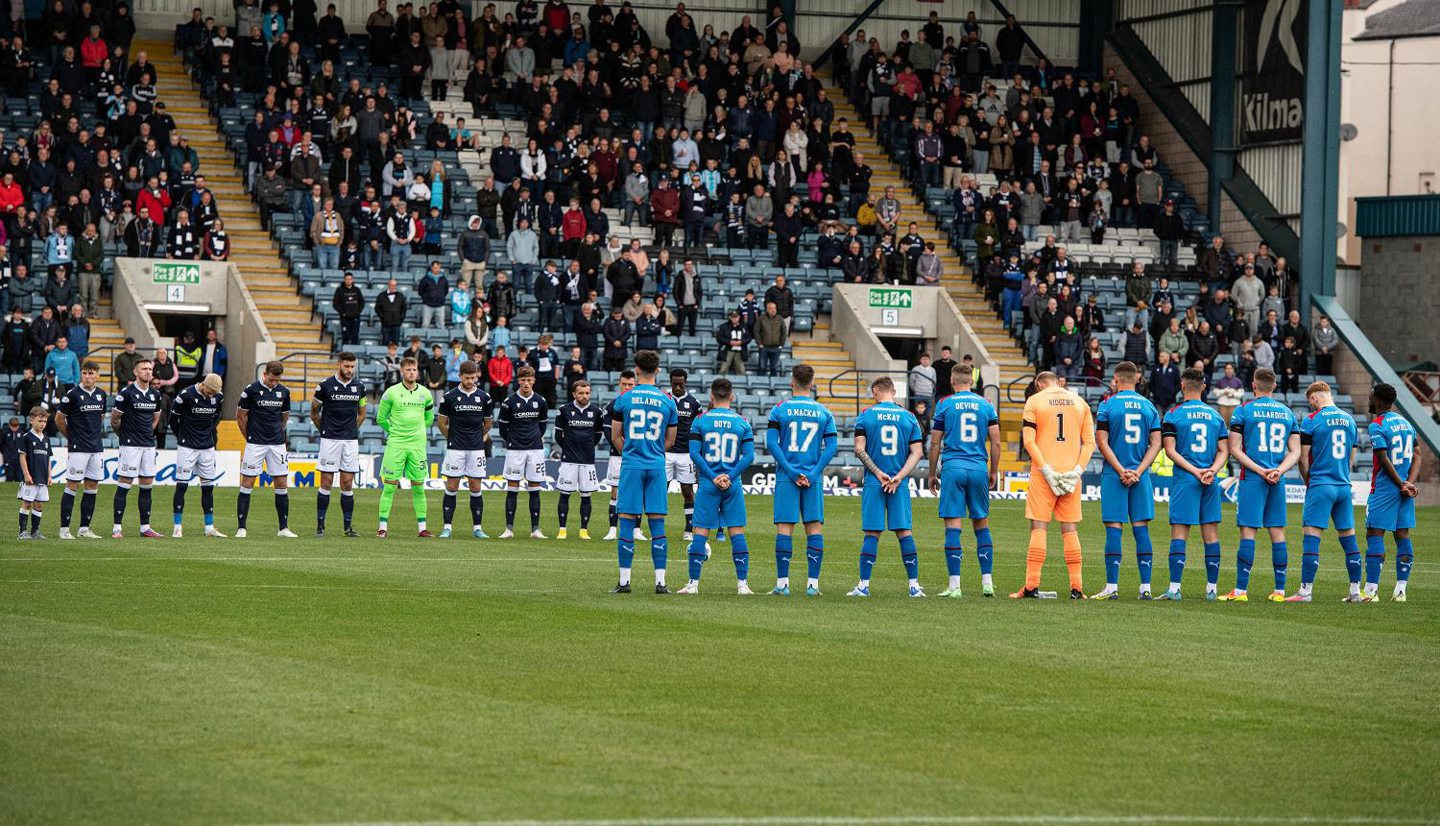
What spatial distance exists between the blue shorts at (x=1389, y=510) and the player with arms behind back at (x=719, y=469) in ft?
19.8

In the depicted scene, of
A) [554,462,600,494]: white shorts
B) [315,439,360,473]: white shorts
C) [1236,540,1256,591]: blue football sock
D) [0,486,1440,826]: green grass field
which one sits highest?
[315,439,360,473]: white shorts

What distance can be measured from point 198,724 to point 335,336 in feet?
91.9

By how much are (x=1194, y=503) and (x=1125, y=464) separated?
0.76 meters

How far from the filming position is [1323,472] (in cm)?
1842

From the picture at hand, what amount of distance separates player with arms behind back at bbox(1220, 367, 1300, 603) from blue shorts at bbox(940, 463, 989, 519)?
240cm

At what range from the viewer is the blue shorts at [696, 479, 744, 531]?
17.6m

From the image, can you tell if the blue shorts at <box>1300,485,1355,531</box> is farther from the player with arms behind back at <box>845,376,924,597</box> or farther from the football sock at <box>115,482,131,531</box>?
the football sock at <box>115,482,131,531</box>

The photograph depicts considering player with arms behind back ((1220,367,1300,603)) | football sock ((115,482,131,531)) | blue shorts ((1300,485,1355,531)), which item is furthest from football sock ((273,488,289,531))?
blue shorts ((1300,485,1355,531))

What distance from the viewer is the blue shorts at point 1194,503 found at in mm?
18266

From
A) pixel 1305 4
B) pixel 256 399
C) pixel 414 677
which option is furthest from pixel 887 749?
pixel 1305 4

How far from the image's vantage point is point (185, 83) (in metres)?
43.8

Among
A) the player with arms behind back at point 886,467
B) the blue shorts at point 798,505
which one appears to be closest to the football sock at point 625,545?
the blue shorts at point 798,505

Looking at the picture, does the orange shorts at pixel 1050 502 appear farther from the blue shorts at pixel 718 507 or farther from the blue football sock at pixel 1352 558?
the blue football sock at pixel 1352 558

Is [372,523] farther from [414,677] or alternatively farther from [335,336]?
[414,677]
